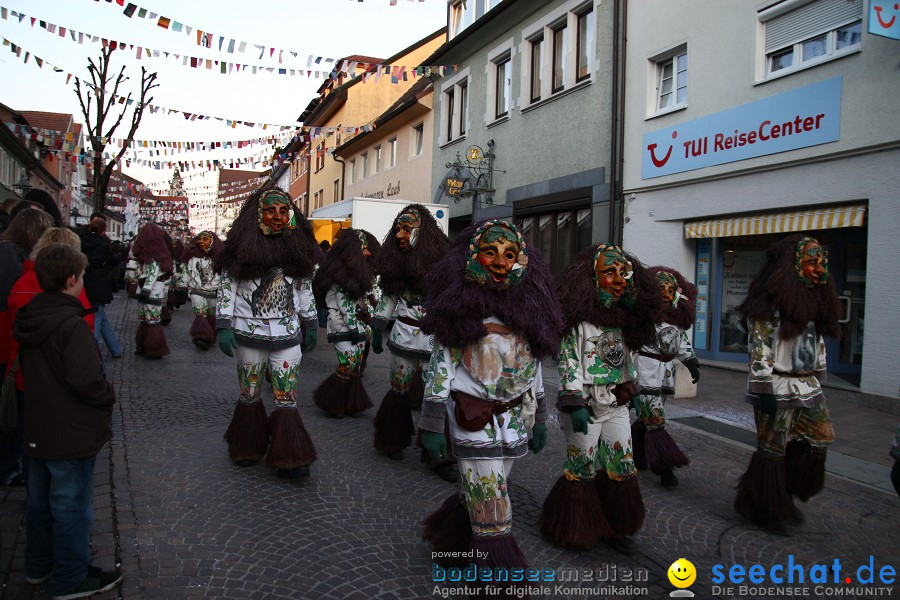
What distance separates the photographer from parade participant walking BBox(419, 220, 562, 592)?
2.99 metres

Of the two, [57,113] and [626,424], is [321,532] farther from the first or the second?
[57,113]

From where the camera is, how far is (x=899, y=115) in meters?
7.55

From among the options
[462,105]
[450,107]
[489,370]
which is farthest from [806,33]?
[450,107]

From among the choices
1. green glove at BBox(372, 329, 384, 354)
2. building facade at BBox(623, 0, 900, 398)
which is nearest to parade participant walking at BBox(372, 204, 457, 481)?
green glove at BBox(372, 329, 384, 354)

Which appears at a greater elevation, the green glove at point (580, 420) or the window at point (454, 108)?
the window at point (454, 108)

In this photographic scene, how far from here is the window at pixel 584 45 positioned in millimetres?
13250

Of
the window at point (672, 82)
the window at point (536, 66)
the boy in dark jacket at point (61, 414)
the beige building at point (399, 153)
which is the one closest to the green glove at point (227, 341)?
the boy in dark jacket at point (61, 414)

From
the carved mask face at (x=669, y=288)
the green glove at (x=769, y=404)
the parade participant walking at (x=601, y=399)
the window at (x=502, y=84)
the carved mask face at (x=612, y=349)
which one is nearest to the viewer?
the parade participant walking at (x=601, y=399)

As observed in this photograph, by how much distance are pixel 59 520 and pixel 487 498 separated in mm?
1989

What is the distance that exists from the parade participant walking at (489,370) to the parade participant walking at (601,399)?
594mm

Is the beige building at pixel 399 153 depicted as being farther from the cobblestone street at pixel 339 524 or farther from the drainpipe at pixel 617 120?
the cobblestone street at pixel 339 524

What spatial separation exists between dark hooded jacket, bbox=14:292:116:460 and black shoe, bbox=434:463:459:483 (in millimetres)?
2676

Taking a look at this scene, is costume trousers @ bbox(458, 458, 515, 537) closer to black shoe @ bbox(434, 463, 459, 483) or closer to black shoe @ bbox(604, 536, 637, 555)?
black shoe @ bbox(604, 536, 637, 555)

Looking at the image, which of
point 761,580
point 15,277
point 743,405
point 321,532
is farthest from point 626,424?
point 743,405
